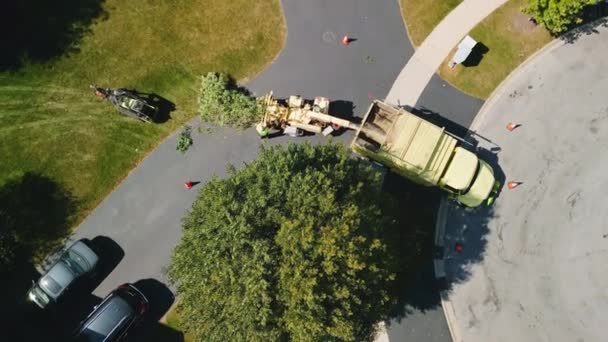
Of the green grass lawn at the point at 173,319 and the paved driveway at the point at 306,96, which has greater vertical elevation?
the paved driveway at the point at 306,96

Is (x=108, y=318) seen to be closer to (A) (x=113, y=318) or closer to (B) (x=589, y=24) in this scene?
(A) (x=113, y=318)

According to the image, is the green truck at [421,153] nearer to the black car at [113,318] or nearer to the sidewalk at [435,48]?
the sidewalk at [435,48]

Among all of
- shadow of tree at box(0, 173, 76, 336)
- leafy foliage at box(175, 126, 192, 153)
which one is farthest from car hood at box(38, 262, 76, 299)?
leafy foliage at box(175, 126, 192, 153)

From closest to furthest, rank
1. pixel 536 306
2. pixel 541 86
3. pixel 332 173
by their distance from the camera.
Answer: pixel 332 173, pixel 536 306, pixel 541 86

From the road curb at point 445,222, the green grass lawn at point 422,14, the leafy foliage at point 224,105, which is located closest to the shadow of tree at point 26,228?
the leafy foliage at point 224,105

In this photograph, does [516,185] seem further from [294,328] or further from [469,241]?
[294,328]

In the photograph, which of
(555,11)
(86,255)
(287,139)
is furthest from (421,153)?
(86,255)

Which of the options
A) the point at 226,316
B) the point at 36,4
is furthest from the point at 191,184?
the point at 36,4
